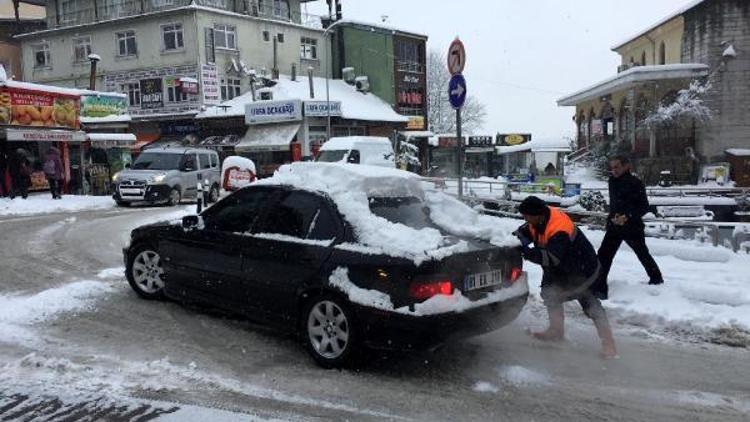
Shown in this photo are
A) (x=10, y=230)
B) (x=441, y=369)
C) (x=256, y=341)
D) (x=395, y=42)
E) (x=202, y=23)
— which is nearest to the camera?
(x=441, y=369)

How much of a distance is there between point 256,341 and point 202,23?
36.4 metres

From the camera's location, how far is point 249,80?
41250 mm

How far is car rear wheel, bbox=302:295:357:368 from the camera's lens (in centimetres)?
489

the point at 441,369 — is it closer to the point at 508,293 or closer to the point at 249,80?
the point at 508,293

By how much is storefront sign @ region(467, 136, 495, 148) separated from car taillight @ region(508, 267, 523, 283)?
4683 cm

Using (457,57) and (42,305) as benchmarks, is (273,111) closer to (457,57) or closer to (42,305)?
(457,57)

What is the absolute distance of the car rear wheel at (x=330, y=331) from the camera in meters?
4.89

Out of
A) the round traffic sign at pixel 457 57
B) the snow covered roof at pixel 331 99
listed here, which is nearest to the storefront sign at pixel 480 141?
the snow covered roof at pixel 331 99

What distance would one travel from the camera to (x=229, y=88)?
40625 mm

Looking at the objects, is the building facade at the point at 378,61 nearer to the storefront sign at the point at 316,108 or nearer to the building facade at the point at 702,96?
the storefront sign at the point at 316,108

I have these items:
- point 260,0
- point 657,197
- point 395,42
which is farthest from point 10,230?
point 395,42

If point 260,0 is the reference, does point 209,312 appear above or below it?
below

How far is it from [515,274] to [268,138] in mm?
32064

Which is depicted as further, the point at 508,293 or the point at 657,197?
the point at 657,197
